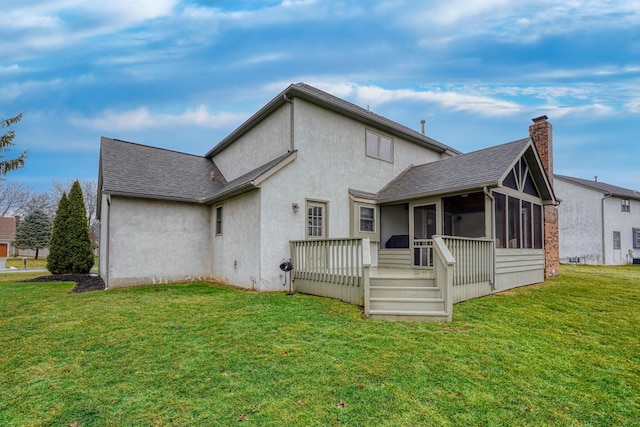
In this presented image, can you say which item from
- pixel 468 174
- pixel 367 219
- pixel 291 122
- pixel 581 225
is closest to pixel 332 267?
pixel 367 219

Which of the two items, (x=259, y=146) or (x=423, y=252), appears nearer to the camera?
(x=423, y=252)

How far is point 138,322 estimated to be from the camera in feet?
18.8

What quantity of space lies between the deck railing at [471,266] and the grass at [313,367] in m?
0.80

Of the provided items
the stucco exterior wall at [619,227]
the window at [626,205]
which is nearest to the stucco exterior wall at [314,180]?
the stucco exterior wall at [619,227]

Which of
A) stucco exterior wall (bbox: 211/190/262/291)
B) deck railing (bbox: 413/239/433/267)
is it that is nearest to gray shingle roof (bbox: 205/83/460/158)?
stucco exterior wall (bbox: 211/190/262/291)

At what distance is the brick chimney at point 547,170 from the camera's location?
39.3ft

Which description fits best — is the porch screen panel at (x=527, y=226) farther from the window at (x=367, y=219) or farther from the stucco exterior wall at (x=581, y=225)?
the stucco exterior wall at (x=581, y=225)

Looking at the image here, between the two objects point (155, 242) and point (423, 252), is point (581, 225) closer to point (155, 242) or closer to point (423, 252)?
point (423, 252)

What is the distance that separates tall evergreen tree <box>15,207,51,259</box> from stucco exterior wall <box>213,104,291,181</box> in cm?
3053

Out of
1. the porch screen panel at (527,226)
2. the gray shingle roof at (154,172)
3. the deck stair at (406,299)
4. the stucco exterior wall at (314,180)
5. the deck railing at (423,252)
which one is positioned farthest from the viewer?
the gray shingle roof at (154,172)

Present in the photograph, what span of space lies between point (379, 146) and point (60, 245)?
1493cm

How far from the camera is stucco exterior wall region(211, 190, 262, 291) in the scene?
890 cm

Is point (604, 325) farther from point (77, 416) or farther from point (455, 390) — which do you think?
point (77, 416)

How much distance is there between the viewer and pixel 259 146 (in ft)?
37.0
